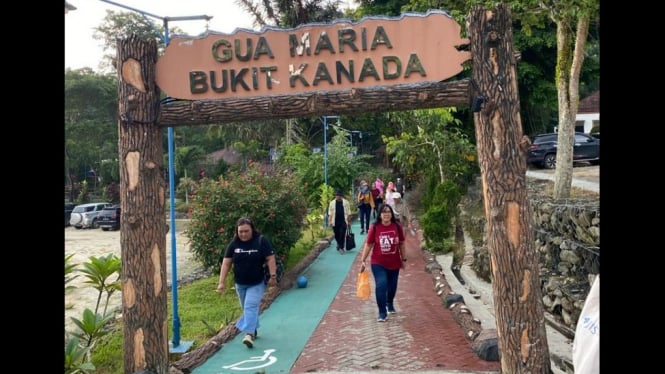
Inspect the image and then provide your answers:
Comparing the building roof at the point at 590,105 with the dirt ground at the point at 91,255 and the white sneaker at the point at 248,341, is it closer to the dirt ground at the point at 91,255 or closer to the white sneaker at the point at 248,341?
the dirt ground at the point at 91,255

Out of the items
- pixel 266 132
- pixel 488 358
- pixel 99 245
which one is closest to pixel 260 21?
pixel 266 132

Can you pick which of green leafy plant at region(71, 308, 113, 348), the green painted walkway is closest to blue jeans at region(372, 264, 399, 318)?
the green painted walkway

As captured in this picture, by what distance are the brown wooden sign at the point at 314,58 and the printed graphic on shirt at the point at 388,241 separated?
2339 millimetres

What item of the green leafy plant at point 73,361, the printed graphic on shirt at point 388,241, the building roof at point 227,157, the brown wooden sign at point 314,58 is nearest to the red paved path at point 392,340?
the printed graphic on shirt at point 388,241

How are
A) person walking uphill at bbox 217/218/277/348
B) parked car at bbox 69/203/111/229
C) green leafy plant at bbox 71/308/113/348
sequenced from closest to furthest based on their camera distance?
green leafy plant at bbox 71/308/113/348 → person walking uphill at bbox 217/218/277/348 → parked car at bbox 69/203/111/229

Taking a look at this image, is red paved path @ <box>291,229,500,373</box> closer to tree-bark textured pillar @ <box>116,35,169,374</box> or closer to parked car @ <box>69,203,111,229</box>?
tree-bark textured pillar @ <box>116,35,169,374</box>

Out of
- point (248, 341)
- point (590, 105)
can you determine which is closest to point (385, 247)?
point (248, 341)

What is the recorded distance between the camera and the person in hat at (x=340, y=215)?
12.1 meters

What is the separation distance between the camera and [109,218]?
90.3ft

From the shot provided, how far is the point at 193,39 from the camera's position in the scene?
16.8 ft

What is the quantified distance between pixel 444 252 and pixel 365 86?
26.3 feet

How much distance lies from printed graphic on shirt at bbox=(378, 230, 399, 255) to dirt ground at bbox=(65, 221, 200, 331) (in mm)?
3511

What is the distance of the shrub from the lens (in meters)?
9.17

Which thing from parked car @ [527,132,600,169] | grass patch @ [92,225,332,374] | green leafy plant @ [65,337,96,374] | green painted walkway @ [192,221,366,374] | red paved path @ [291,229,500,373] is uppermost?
parked car @ [527,132,600,169]
